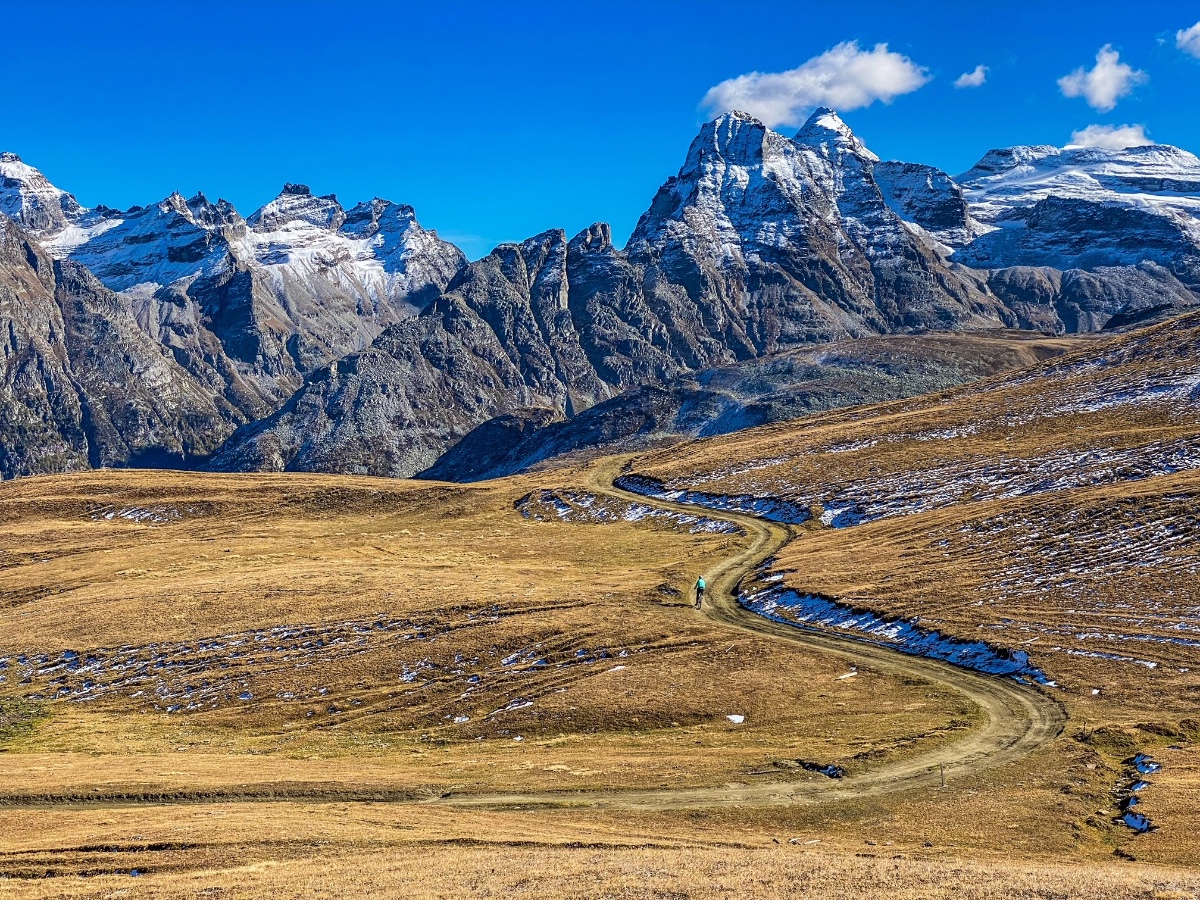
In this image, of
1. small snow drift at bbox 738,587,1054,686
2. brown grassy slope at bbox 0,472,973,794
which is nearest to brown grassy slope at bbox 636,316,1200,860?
small snow drift at bbox 738,587,1054,686

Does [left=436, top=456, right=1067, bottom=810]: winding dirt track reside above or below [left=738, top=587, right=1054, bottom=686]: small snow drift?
below

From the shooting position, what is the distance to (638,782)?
45.7 m

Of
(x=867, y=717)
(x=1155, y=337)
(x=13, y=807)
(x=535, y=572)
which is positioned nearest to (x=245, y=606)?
(x=535, y=572)

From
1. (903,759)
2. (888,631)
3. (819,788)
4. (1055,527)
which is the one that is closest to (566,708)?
(819,788)

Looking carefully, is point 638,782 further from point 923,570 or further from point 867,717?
point 923,570

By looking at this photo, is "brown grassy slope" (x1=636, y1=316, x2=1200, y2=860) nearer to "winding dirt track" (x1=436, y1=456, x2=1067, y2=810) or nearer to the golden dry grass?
the golden dry grass

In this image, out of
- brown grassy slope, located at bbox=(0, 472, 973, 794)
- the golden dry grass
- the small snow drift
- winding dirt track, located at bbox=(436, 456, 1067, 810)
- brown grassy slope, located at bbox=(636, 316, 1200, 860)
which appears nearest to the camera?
the golden dry grass

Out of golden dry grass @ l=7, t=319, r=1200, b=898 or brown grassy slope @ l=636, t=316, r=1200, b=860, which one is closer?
golden dry grass @ l=7, t=319, r=1200, b=898

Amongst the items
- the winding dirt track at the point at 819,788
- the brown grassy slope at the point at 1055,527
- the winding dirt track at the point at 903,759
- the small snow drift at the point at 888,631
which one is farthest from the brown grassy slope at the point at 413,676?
the brown grassy slope at the point at 1055,527

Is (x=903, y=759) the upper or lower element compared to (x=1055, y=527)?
lower

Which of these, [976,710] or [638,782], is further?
[976,710]

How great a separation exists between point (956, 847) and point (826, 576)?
147 feet

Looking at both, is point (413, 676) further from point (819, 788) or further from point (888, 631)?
point (819, 788)

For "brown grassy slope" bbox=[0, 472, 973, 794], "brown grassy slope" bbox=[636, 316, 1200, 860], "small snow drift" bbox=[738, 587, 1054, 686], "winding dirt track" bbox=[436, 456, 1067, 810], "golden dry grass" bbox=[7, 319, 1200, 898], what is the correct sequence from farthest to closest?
1. "small snow drift" bbox=[738, 587, 1054, 686]
2. "brown grassy slope" bbox=[636, 316, 1200, 860]
3. "brown grassy slope" bbox=[0, 472, 973, 794]
4. "winding dirt track" bbox=[436, 456, 1067, 810]
5. "golden dry grass" bbox=[7, 319, 1200, 898]
